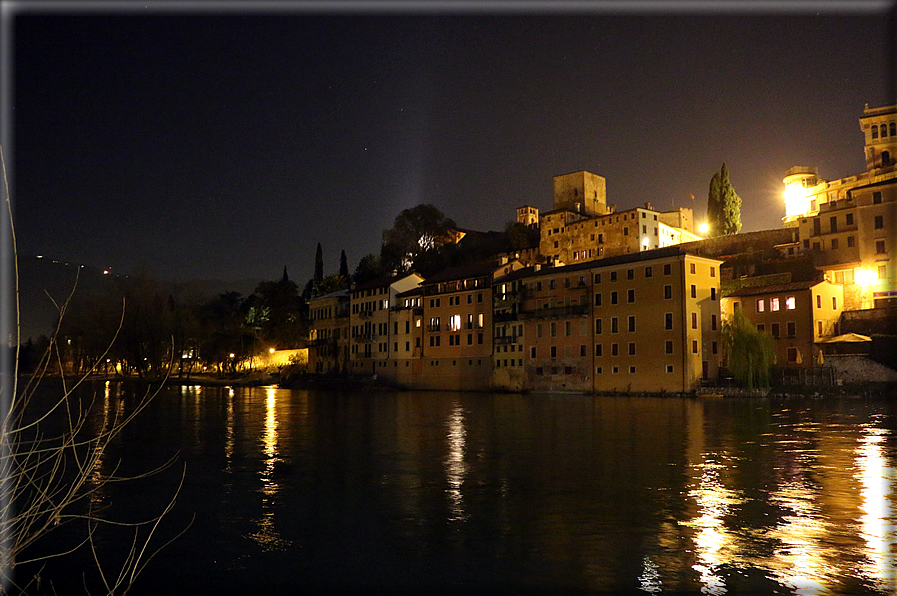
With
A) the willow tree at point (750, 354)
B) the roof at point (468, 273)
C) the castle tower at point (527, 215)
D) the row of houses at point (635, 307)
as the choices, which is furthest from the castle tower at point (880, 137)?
the castle tower at point (527, 215)

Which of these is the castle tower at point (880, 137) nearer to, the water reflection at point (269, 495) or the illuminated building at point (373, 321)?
the illuminated building at point (373, 321)

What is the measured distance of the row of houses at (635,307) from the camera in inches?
2009

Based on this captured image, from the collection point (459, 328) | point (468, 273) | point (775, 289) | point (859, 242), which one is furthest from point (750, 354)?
point (468, 273)

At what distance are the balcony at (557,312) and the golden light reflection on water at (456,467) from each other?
1119 inches

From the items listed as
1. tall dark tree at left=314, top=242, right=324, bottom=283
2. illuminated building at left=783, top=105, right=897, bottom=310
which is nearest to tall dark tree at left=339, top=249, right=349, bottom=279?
tall dark tree at left=314, top=242, right=324, bottom=283

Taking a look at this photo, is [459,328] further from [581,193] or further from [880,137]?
[880,137]

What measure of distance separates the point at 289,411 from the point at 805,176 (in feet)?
220

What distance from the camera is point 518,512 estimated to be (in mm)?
12859

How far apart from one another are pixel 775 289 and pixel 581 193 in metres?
54.8

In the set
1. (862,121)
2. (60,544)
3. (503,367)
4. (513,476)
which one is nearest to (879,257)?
(862,121)

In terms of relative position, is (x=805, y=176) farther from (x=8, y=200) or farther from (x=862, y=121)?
(x=8, y=200)

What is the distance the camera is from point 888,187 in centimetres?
5419

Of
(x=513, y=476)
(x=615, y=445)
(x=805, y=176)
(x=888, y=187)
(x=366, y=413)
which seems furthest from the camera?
(x=805, y=176)

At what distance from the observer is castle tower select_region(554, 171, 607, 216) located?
104 meters
